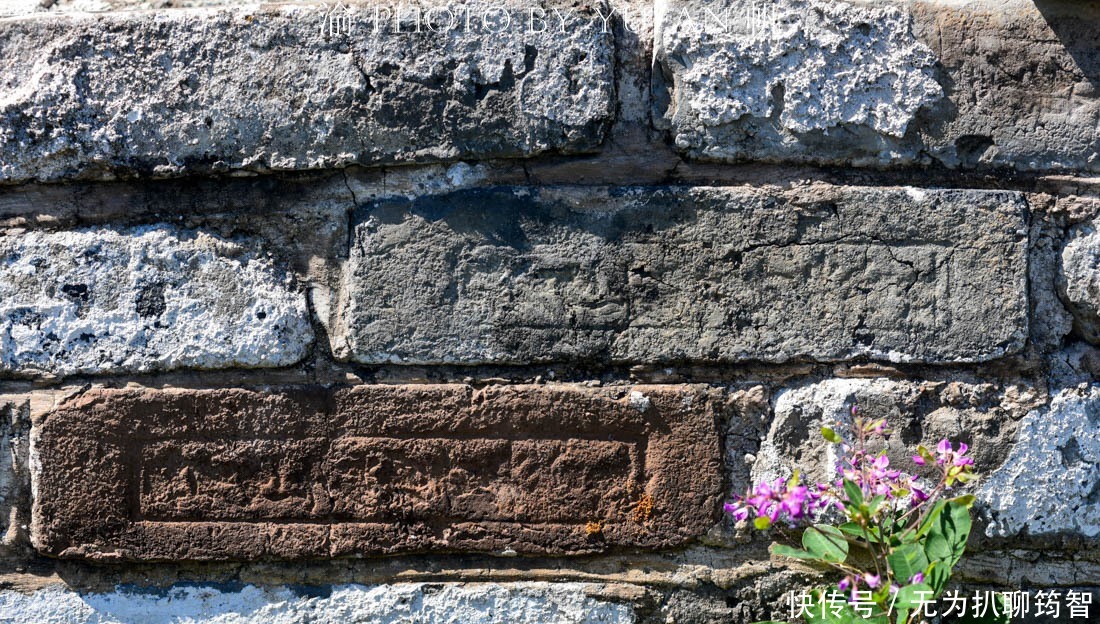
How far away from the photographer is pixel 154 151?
1419 mm

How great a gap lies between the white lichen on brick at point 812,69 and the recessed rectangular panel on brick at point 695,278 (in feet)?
0.39

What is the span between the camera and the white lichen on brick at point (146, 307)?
1422mm

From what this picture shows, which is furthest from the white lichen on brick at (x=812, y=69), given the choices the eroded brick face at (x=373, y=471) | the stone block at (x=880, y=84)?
Result: the eroded brick face at (x=373, y=471)

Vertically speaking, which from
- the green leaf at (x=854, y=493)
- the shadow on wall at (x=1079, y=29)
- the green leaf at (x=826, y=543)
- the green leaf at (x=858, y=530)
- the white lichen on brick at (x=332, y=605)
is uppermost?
the shadow on wall at (x=1079, y=29)

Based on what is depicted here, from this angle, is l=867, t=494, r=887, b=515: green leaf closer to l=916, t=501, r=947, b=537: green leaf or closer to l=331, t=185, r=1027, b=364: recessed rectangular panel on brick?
l=916, t=501, r=947, b=537: green leaf

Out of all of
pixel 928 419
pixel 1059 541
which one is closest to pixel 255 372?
pixel 928 419

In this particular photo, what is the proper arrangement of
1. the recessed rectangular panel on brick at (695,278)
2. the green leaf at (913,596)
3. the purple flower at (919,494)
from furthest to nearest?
the recessed rectangular panel on brick at (695,278)
the purple flower at (919,494)
the green leaf at (913,596)

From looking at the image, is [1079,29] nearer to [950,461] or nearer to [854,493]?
[950,461]

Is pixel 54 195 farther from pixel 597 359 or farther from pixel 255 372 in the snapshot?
pixel 597 359

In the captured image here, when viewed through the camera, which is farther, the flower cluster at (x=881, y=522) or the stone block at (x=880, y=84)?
the stone block at (x=880, y=84)

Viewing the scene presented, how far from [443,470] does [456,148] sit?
50cm

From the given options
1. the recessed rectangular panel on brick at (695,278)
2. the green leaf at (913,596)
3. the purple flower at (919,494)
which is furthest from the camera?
the recessed rectangular panel on brick at (695,278)

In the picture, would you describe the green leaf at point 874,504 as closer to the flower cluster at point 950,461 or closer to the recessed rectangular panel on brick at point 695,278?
the flower cluster at point 950,461

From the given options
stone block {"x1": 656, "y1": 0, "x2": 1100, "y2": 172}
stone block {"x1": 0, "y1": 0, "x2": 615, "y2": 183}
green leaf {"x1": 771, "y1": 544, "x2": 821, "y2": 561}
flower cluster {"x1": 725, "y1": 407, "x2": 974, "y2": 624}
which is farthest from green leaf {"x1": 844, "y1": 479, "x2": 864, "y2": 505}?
stone block {"x1": 0, "y1": 0, "x2": 615, "y2": 183}
